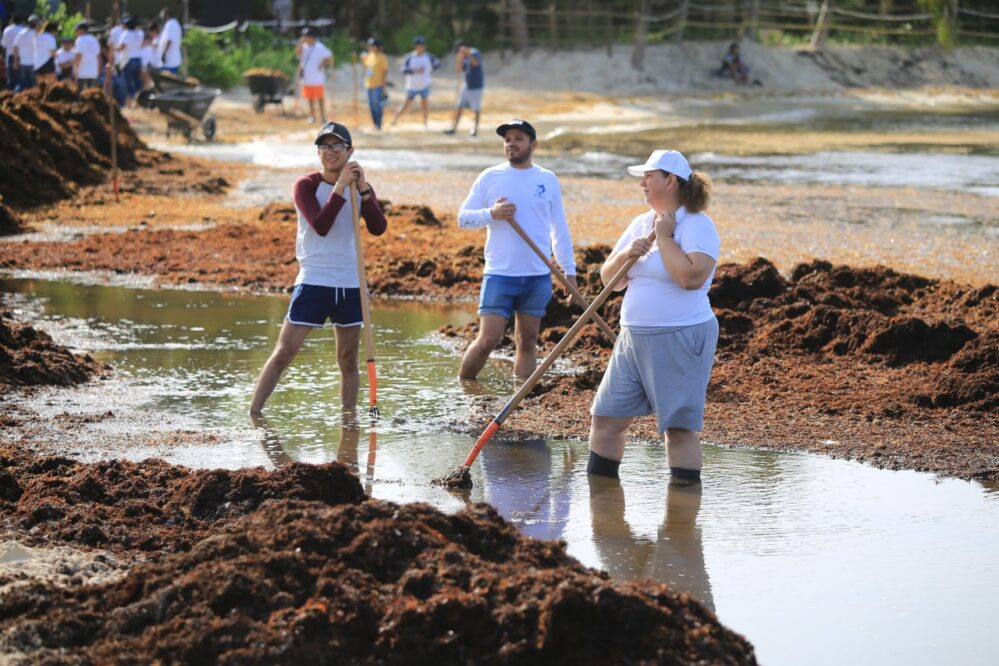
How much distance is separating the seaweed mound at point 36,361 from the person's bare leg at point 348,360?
2023 millimetres

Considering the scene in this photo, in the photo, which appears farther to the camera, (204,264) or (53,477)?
(204,264)

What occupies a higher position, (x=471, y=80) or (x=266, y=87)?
(x=471, y=80)

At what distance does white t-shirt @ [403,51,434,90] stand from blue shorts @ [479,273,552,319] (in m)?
21.7

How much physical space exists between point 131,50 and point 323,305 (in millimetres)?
23707

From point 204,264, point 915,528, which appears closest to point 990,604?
point 915,528

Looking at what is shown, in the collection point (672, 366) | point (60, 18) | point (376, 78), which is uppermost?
point (60, 18)

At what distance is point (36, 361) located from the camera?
10.1 m

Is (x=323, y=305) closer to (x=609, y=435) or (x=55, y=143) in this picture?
(x=609, y=435)

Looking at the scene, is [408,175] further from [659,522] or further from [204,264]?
[659,522]

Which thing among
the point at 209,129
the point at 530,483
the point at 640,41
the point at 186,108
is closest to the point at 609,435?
the point at 530,483

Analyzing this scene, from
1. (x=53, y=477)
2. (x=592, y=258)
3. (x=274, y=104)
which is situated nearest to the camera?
(x=53, y=477)

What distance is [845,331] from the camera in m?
11.2

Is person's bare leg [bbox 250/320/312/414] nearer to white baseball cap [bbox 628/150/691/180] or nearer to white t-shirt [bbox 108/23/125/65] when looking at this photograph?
white baseball cap [bbox 628/150/691/180]

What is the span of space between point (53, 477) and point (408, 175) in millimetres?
17178
